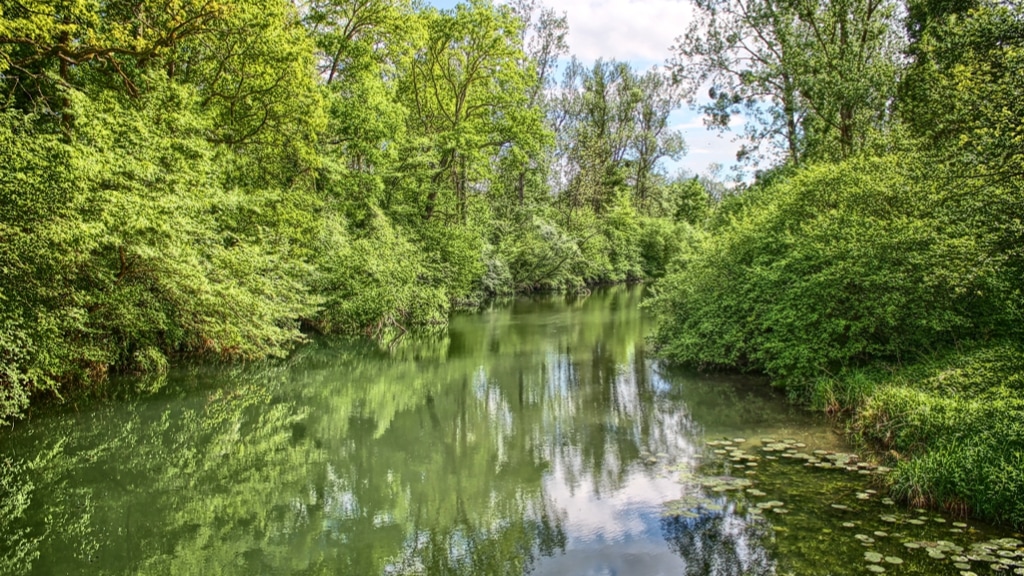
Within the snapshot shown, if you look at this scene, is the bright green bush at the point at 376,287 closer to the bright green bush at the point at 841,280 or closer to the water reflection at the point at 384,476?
the water reflection at the point at 384,476

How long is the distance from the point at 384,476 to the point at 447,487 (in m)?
0.87

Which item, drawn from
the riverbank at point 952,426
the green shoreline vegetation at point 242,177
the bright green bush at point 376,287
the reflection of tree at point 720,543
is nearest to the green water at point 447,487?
the reflection of tree at point 720,543

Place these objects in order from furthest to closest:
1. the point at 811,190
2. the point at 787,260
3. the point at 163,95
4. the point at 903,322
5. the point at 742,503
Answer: the point at 163,95 < the point at 811,190 < the point at 787,260 < the point at 903,322 < the point at 742,503

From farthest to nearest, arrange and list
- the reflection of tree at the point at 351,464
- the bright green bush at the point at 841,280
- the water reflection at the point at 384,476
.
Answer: the bright green bush at the point at 841,280
the reflection of tree at the point at 351,464
the water reflection at the point at 384,476

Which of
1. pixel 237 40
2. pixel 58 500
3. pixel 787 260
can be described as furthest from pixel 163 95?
pixel 787 260

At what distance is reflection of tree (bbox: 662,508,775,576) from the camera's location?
507 cm

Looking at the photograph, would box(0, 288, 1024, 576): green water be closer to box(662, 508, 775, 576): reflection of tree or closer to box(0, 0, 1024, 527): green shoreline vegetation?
box(662, 508, 775, 576): reflection of tree

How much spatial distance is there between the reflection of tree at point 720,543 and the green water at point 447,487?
0.07 feet

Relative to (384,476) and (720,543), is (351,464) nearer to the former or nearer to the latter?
(384,476)

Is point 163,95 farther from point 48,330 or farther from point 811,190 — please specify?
point 811,190

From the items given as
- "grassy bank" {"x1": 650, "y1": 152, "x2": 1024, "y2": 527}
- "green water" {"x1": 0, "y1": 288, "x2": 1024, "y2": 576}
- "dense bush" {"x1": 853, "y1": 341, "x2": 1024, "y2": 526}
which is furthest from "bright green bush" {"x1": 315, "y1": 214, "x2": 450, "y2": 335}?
"dense bush" {"x1": 853, "y1": 341, "x2": 1024, "y2": 526}

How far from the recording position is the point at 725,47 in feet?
70.3

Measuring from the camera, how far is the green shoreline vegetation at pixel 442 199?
24.3 ft

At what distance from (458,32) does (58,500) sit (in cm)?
2163
